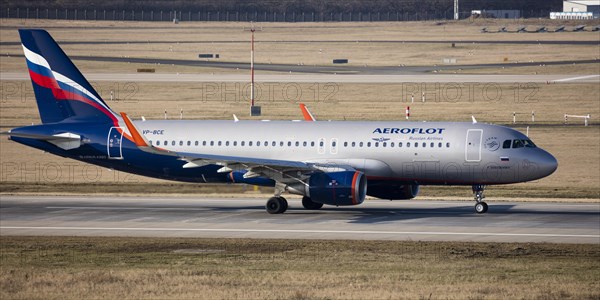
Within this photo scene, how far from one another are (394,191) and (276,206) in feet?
18.4

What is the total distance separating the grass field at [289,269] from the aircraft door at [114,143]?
10.2 metres

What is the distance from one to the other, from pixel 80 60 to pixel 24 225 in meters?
94.1

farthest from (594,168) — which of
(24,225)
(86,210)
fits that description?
(24,225)

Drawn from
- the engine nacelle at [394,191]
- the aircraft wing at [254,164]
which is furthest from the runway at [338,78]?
the aircraft wing at [254,164]

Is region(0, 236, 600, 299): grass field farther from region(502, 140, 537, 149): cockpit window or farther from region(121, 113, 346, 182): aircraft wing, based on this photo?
region(502, 140, 537, 149): cockpit window

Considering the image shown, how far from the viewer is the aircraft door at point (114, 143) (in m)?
50.0

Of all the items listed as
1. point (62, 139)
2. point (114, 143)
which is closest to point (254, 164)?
point (114, 143)

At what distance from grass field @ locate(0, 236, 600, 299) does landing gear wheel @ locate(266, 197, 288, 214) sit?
8.25 m

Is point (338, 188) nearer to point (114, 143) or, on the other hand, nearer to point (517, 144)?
point (517, 144)

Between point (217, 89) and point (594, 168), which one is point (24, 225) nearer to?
point (594, 168)

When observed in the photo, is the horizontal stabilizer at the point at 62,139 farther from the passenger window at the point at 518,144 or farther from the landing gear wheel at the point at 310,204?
the passenger window at the point at 518,144

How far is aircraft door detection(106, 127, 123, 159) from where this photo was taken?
4997 centimetres

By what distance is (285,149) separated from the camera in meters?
48.8

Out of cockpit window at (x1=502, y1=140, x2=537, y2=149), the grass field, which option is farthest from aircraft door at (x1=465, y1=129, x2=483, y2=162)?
the grass field
